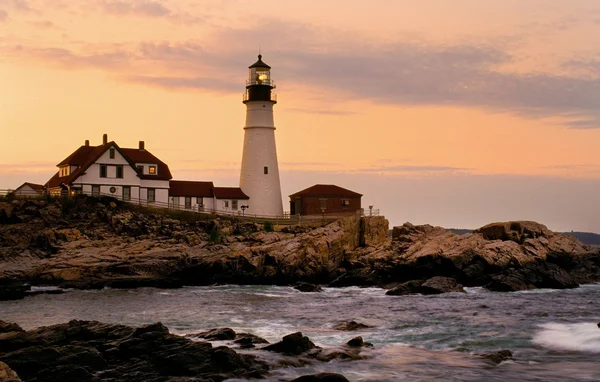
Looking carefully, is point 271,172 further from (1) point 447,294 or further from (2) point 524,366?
(2) point 524,366

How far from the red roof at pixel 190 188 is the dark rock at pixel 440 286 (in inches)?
1008

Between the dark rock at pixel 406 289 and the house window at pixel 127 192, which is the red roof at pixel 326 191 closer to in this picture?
the house window at pixel 127 192

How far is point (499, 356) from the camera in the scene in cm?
2136

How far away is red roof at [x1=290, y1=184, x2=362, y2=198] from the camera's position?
6138 centimetres

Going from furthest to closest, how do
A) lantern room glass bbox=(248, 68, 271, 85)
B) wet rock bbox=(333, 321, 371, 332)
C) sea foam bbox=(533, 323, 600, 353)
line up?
lantern room glass bbox=(248, 68, 271, 85) → wet rock bbox=(333, 321, 371, 332) → sea foam bbox=(533, 323, 600, 353)

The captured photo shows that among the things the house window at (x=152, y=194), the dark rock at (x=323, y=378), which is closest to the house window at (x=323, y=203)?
the house window at (x=152, y=194)

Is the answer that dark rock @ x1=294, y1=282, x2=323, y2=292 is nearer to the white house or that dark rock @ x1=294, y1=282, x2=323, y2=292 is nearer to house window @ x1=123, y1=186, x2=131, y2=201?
the white house

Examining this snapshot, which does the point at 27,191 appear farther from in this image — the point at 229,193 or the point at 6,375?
the point at 6,375

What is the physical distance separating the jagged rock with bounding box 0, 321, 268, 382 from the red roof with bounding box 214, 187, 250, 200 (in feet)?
128

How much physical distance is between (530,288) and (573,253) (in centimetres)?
825

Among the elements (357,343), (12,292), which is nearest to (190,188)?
(12,292)

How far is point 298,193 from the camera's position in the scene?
→ 6241cm

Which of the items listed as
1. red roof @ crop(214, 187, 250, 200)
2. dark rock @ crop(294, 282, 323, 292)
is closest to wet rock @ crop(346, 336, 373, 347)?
dark rock @ crop(294, 282, 323, 292)

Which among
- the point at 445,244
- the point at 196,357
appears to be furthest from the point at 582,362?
the point at 445,244
